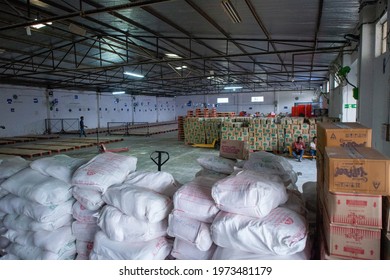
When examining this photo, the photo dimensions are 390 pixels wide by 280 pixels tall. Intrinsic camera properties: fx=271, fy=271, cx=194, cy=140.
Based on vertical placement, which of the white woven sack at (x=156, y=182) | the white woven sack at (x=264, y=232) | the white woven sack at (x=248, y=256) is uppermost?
the white woven sack at (x=156, y=182)

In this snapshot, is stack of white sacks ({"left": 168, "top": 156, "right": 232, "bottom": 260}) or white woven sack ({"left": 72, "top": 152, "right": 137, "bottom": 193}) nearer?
stack of white sacks ({"left": 168, "top": 156, "right": 232, "bottom": 260})

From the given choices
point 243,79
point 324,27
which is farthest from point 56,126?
point 324,27

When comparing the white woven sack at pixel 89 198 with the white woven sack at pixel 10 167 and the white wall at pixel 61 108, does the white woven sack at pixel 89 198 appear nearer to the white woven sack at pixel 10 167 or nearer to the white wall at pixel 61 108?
the white woven sack at pixel 10 167

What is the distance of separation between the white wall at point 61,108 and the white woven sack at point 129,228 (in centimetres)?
1919

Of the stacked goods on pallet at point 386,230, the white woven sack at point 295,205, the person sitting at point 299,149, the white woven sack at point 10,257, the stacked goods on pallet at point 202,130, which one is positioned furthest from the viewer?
the stacked goods on pallet at point 202,130

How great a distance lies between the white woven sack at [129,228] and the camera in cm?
253

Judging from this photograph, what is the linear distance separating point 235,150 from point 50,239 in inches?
106

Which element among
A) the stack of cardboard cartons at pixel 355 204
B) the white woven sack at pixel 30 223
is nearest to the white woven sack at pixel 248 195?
the stack of cardboard cartons at pixel 355 204

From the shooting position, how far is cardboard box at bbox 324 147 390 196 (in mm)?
1790

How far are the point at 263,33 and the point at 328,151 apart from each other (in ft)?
26.3

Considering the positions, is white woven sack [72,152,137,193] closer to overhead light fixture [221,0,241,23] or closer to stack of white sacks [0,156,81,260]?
stack of white sacks [0,156,81,260]

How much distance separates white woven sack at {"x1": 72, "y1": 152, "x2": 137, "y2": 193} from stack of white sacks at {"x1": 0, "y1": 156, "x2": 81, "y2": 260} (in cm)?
32

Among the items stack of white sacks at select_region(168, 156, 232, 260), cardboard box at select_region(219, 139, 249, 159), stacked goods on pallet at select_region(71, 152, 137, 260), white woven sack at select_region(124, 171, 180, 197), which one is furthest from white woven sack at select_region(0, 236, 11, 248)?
cardboard box at select_region(219, 139, 249, 159)
